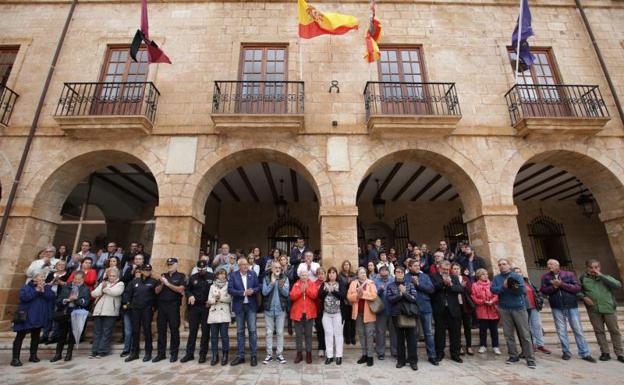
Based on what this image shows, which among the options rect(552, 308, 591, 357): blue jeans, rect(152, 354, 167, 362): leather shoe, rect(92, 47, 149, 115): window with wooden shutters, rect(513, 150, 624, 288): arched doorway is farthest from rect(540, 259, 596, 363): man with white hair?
rect(92, 47, 149, 115): window with wooden shutters

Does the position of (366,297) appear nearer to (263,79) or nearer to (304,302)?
(304,302)

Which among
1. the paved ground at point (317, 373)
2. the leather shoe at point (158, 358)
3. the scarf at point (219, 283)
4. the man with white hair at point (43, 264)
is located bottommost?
the paved ground at point (317, 373)

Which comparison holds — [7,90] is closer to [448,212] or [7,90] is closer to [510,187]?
[510,187]

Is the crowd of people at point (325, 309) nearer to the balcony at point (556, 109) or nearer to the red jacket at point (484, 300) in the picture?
the red jacket at point (484, 300)

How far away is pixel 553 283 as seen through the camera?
522cm

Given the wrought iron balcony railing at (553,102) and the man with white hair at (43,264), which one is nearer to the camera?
the man with white hair at (43,264)

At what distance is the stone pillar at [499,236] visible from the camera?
6635 millimetres

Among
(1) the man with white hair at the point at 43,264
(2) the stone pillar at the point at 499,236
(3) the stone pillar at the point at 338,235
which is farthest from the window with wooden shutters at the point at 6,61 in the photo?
(2) the stone pillar at the point at 499,236

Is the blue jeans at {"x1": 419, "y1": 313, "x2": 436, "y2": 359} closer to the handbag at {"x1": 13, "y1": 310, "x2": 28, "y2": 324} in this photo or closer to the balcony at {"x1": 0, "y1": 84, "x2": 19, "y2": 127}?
the handbag at {"x1": 13, "y1": 310, "x2": 28, "y2": 324}

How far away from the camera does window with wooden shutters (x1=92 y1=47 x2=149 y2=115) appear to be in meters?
7.52

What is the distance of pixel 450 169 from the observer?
7559 millimetres

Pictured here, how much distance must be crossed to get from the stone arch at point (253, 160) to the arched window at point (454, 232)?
7259mm

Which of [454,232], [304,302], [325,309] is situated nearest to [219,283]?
[304,302]

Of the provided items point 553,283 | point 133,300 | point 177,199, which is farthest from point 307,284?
point 553,283
